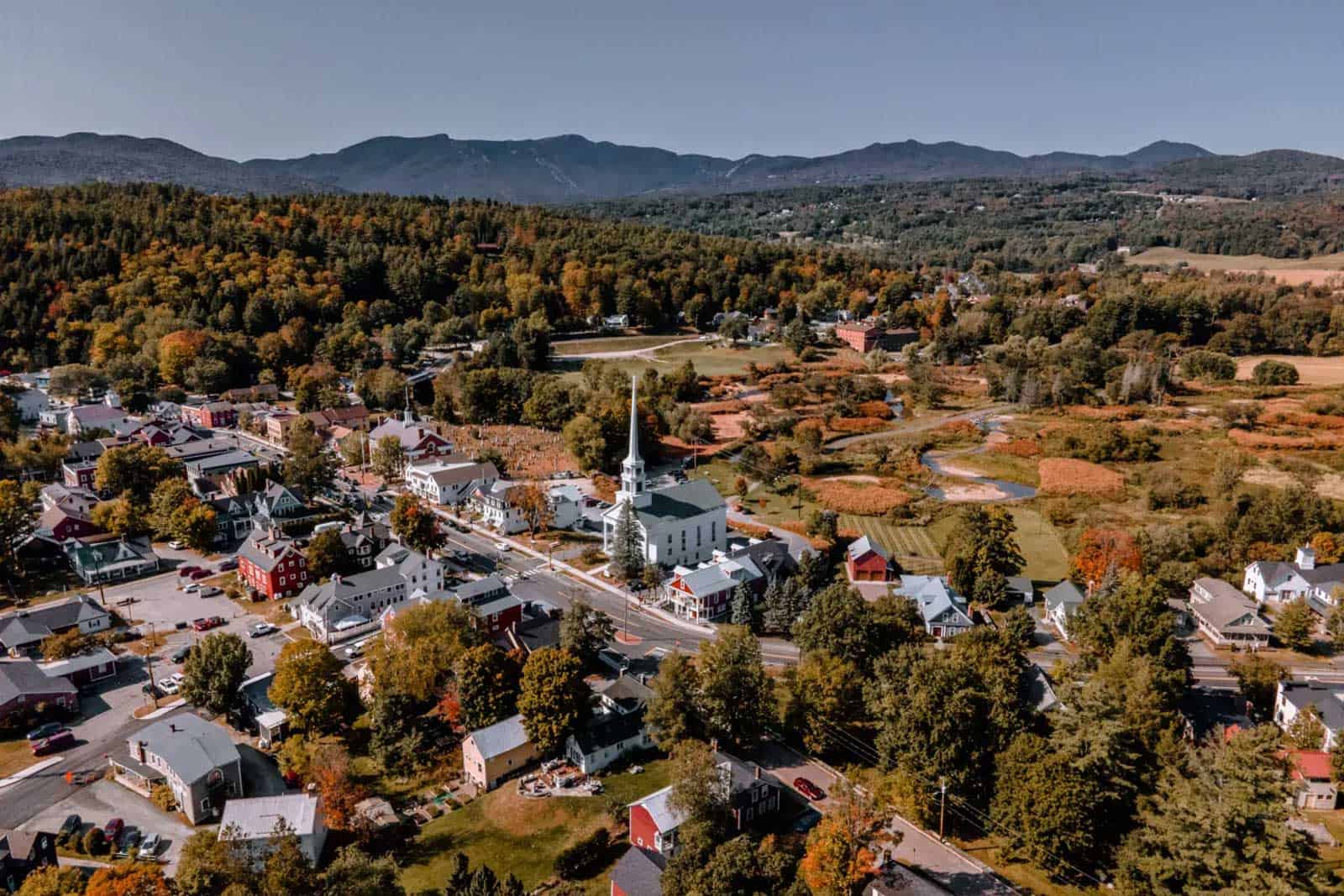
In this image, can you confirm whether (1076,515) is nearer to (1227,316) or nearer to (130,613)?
(130,613)

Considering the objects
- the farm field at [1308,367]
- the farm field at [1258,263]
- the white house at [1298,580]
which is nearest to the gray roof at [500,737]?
the white house at [1298,580]

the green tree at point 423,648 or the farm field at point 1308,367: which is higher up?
the farm field at point 1308,367

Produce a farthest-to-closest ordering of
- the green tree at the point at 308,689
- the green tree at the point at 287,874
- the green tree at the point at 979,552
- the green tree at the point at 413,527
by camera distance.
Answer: the green tree at the point at 413,527 < the green tree at the point at 979,552 < the green tree at the point at 308,689 < the green tree at the point at 287,874

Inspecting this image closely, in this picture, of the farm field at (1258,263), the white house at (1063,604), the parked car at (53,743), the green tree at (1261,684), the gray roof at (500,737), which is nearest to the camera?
the gray roof at (500,737)

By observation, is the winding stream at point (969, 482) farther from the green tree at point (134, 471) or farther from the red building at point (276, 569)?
the green tree at point (134, 471)

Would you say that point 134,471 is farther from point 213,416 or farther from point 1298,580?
point 1298,580

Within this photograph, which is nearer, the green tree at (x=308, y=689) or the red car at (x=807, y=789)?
the red car at (x=807, y=789)

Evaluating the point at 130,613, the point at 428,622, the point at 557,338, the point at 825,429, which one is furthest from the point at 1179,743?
the point at 557,338
